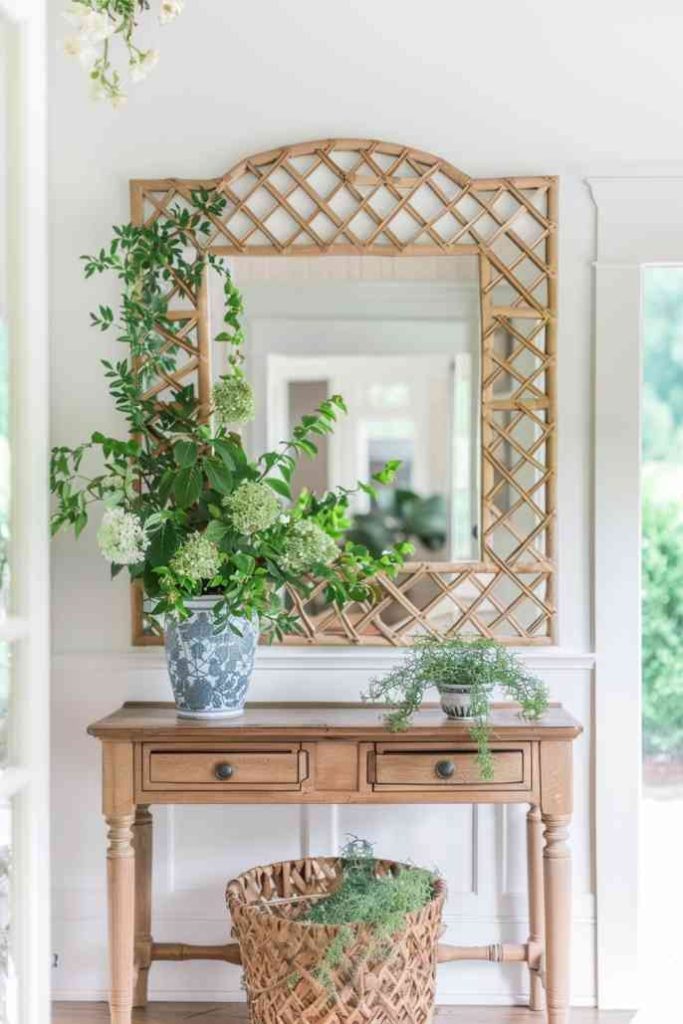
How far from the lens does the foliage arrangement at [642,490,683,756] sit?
5590 millimetres

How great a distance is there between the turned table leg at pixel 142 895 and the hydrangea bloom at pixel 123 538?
0.73 metres

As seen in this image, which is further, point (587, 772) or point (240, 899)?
point (587, 772)

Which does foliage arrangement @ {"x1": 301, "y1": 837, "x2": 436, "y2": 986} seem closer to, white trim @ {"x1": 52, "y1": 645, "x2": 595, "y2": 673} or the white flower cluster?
white trim @ {"x1": 52, "y1": 645, "x2": 595, "y2": 673}

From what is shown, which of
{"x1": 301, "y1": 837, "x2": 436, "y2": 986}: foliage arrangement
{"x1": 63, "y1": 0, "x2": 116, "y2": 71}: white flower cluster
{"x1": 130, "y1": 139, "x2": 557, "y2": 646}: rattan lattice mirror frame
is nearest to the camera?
{"x1": 63, "y1": 0, "x2": 116, "y2": 71}: white flower cluster

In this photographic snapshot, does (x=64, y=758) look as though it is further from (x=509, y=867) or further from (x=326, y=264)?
(x=326, y=264)

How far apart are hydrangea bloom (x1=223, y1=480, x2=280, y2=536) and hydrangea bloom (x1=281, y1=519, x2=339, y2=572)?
9cm

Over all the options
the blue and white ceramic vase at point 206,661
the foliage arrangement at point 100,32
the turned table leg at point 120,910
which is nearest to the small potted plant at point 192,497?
the blue and white ceramic vase at point 206,661

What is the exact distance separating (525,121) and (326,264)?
2.11 feet

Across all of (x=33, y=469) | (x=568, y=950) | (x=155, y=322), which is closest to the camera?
(x=33, y=469)

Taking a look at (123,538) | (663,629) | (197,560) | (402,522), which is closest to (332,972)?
(197,560)

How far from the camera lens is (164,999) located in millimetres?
3299

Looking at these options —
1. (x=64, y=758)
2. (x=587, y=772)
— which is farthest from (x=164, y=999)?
(x=587, y=772)

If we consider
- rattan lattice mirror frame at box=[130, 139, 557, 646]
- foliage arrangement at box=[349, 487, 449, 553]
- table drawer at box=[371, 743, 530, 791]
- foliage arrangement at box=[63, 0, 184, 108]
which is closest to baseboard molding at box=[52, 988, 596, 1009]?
table drawer at box=[371, 743, 530, 791]

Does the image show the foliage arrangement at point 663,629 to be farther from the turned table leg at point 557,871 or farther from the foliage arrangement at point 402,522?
the turned table leg at point 557,871
